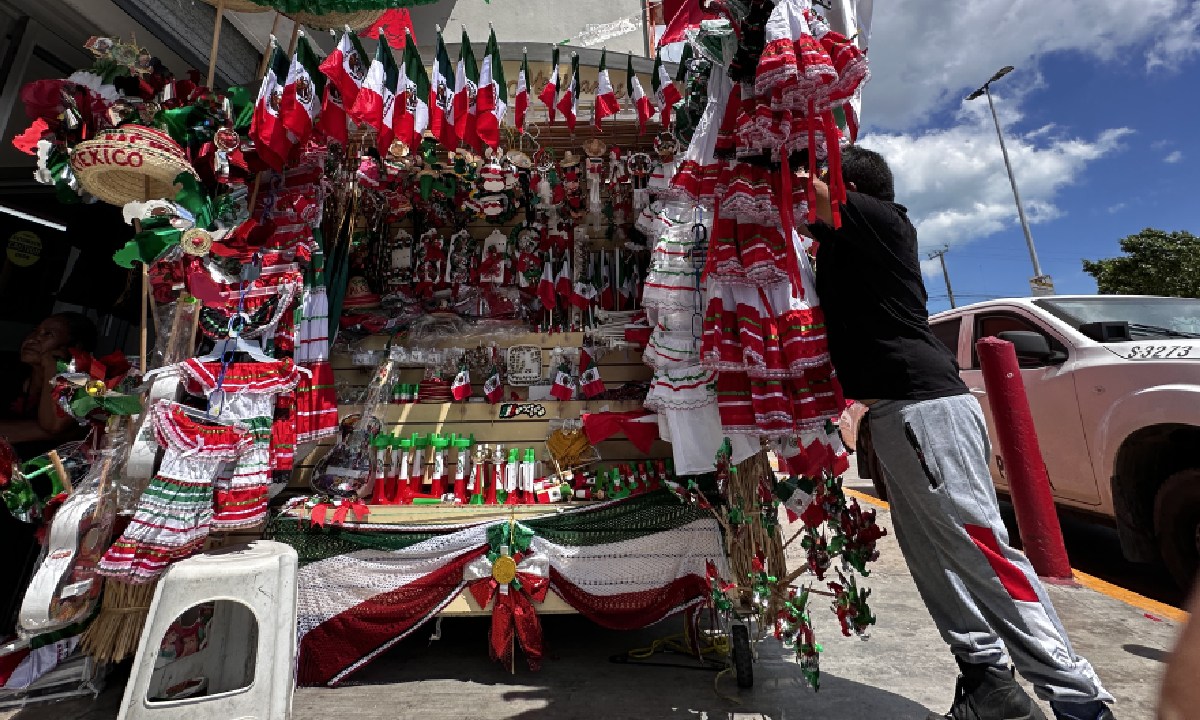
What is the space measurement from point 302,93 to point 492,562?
2926 mm

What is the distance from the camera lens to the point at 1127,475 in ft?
11.9

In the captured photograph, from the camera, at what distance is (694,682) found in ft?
8.75

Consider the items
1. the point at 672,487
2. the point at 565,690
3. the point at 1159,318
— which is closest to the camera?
the point at 565,690

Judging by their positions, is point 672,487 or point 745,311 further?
point 672,487

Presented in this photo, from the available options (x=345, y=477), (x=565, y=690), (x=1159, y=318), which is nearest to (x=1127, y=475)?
(x=1159, y=318)

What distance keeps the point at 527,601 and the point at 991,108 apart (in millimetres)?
19999

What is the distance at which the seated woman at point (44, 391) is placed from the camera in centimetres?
323

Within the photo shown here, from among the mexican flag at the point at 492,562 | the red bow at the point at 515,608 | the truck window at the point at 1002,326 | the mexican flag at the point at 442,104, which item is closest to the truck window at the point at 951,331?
Answer: the truck window at the point at 1002,326

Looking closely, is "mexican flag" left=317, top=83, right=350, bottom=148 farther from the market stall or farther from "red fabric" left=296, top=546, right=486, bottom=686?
"red fabric" left=296, top=546, right=486, bottom=686

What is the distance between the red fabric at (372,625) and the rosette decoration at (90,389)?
1.53m

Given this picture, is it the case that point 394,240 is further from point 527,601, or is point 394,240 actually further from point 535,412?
point 527,601

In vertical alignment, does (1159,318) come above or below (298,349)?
below

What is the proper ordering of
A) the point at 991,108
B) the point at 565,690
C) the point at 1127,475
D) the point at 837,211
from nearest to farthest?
the point at 837,211 < the point at 565,690 < the point at 1127,475 < the point at 991,108

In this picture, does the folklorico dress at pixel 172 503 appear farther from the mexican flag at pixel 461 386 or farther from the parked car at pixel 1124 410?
the parked car at pixel 1124 410
